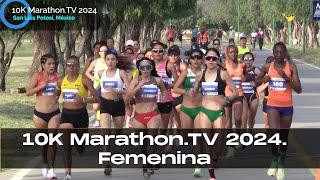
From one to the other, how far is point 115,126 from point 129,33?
44.8 metres

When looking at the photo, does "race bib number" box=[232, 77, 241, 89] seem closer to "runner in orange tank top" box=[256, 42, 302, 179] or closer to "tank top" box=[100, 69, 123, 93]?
"runner in orange tank top" box=[256, 42, 302, 179]

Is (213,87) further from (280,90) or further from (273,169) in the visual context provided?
(273,169)

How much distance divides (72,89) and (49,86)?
31cm

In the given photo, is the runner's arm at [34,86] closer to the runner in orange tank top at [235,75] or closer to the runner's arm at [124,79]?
the runner's arm at [124,79]

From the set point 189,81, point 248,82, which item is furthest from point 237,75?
point 189,81

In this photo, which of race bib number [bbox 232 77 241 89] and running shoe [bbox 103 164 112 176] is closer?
running shoe [bbox 103 164 112 176]

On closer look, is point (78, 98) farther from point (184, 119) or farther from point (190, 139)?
point (190, 139)

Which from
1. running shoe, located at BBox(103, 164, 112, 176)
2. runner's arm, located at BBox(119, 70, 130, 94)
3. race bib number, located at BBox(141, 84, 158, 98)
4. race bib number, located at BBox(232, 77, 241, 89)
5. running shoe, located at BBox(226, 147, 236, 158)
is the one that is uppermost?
runner's arm, located at BBox(119, 70, 130, 94)

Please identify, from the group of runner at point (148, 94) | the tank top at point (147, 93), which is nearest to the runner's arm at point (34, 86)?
the group of runner at point (148, 94)

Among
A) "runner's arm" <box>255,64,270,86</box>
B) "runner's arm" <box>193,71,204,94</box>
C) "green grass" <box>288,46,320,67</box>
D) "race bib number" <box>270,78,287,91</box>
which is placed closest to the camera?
"runner's arm" <box>193,71,204,94</box>

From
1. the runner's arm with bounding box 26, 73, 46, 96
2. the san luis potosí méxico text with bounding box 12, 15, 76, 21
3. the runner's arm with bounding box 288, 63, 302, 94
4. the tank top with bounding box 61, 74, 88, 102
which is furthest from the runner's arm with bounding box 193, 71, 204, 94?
the san luis potosí méxico text with bounding box 12, 15, 76, 21

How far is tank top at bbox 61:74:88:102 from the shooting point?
40.4 ft

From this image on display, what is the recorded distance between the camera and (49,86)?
40.3 ft

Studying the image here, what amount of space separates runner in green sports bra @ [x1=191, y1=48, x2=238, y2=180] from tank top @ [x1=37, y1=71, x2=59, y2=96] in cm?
184
